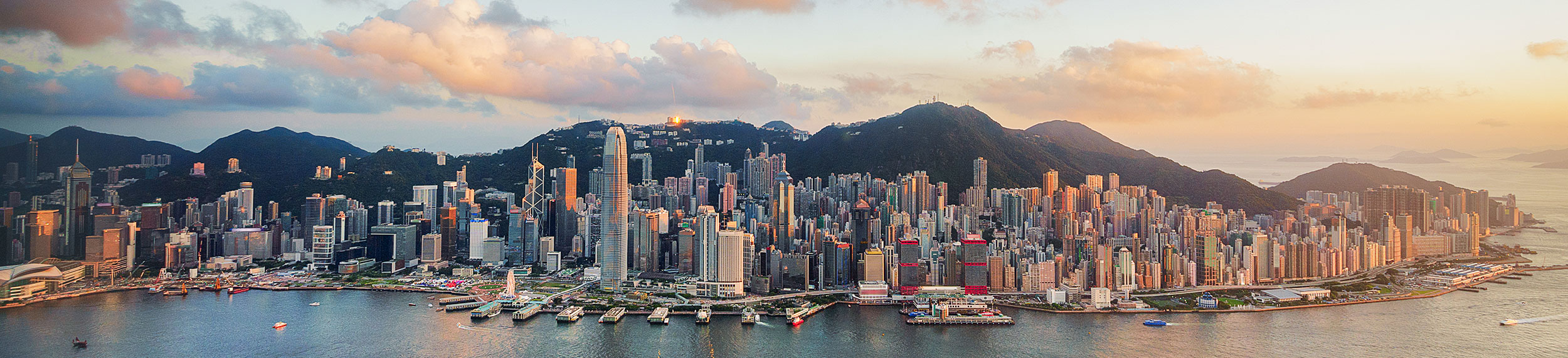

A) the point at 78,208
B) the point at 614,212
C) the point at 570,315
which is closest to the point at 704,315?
the point at 570,315

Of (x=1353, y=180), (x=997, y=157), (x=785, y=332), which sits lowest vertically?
(x=785, y=332)

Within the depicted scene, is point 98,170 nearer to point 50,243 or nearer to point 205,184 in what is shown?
point 50,243

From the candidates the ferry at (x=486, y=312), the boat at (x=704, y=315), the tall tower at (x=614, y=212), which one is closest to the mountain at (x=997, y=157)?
the tall tower at (x=614, y=212)

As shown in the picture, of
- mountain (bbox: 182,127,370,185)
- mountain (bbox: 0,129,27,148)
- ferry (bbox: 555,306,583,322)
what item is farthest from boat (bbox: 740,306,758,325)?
mountain (bbox: 182,127,370,185)

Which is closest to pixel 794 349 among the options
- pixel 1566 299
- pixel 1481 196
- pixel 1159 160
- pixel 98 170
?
pixel 1566 299

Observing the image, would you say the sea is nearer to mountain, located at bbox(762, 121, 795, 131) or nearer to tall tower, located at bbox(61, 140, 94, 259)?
tall tower, located at bbox(61, 140, 94, 259)

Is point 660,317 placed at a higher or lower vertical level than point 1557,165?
lower

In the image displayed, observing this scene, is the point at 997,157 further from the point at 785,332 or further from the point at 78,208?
the point at 78,208
